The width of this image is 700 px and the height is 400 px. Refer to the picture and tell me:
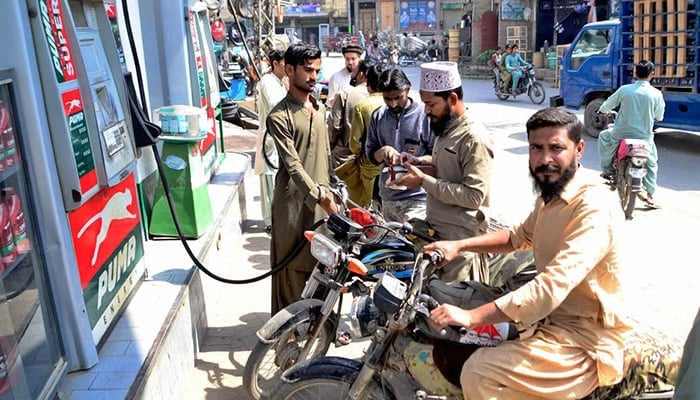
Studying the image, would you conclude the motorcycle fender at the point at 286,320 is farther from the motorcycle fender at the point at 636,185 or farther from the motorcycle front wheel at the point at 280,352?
the motorcycle fender at the point at 636,185

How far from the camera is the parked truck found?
9602mm

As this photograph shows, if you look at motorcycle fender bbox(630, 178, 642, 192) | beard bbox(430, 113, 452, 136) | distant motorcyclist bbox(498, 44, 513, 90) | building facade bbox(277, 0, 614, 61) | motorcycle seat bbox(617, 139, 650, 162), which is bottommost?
motorcycle fender bbox(630, 178, 642, 192)

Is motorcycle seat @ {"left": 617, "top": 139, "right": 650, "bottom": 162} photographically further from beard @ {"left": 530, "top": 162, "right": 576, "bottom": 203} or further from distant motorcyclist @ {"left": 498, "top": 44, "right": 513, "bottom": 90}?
distant motorcyclist @ {"left": 498, "top": 44, "right": 513, "bottom": 90}

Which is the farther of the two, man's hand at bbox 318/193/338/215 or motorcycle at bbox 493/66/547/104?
motorcycle at bbox 493/66/547/104

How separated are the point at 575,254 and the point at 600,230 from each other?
133mm

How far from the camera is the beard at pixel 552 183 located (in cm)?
222

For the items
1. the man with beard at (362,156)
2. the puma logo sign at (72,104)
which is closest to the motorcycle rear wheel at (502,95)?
the man with beard at (362,156)

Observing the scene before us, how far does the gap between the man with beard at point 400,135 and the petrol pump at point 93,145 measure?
1.53 m

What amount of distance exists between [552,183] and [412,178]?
3.21 ft

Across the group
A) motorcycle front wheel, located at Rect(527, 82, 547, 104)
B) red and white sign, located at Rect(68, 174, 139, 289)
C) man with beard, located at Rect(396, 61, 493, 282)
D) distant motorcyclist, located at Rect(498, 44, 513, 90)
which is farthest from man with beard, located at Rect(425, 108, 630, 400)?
distant motorcyclist, located at Rect(498, 44, 513, 90)

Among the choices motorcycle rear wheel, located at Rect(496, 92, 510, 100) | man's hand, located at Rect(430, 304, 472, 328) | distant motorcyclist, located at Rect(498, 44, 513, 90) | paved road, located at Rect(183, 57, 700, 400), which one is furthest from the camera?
motorcycle rear wheel, located at Rect(496, 92, 510, 100)

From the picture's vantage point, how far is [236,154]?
790cm

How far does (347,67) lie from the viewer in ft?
21.6

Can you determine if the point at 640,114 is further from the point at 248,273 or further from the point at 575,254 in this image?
the point at 575,254
